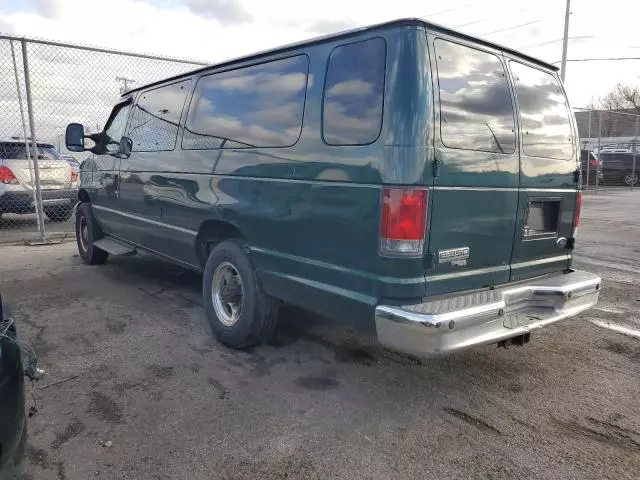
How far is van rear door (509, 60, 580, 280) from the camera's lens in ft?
11.8

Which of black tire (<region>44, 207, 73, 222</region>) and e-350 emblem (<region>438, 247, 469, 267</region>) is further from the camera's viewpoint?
black tire (<region>44, 207, 73, 222</region>)

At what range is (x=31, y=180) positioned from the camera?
9.66m

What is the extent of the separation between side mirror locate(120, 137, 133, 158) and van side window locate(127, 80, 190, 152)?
0.05 meters

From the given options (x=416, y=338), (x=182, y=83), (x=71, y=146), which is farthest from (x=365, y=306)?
(x=71, y=146)

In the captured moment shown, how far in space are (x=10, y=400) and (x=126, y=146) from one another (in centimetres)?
401

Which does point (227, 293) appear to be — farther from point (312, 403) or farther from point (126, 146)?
point (126, 146)

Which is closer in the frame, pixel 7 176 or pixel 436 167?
pixel 436 167

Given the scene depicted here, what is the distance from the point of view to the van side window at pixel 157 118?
4.81 m

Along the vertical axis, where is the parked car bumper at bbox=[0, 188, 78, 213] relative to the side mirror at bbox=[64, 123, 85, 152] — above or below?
below

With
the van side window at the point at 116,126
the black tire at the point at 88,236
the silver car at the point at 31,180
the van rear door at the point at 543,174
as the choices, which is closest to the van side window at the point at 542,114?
the van rear door at the point at 543,174

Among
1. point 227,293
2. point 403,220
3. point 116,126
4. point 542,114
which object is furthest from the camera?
point 116,126

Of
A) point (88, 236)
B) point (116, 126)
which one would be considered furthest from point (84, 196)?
point (116, 126)

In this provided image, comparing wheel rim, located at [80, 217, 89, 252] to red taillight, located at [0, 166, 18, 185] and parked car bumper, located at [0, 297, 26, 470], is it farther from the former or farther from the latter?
parked car bumper, located at [0, 297, 26, 470]

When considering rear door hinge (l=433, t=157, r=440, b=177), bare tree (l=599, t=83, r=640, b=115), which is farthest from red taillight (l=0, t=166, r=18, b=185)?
bare tree (l=599, t=83, r=640, b=115)
